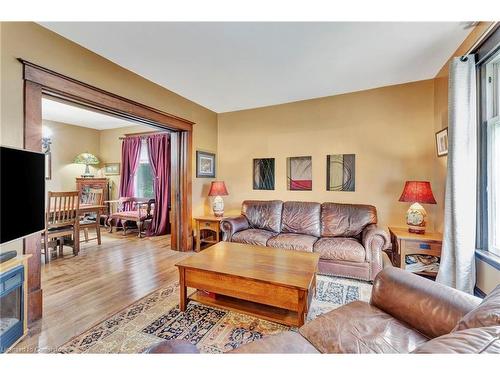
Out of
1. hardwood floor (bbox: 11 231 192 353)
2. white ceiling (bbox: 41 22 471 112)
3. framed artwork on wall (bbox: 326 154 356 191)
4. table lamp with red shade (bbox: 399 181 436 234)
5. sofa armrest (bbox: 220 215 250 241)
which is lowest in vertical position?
hardwood floor (bbox: 11 231 192 353)

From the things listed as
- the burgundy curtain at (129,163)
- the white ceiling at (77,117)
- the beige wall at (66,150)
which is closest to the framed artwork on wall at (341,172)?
the white ceiling at (77,117)

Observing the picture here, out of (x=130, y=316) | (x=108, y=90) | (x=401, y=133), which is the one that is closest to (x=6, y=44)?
(x=108, y=90)

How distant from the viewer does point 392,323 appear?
4.11 feet

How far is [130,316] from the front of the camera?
1.96 metres

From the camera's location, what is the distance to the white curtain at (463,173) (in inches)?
78.8

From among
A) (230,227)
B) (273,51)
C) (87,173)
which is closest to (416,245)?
(230,227)

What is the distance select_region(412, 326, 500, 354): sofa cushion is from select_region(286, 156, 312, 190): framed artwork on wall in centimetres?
315

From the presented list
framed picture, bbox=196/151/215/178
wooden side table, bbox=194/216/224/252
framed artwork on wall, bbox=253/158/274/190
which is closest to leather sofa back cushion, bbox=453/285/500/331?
wooden side table, bbox=194/216/224/252

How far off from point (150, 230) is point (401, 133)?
16.3 feet

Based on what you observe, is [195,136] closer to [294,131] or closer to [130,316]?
[294,131]

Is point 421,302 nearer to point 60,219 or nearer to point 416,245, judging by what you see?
point 416,245

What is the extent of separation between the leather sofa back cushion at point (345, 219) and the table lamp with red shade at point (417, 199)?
16.9 inches

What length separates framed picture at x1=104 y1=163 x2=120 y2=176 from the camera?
→ 6.01m

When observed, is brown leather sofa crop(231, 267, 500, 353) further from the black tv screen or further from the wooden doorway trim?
the wooden doorway trim
